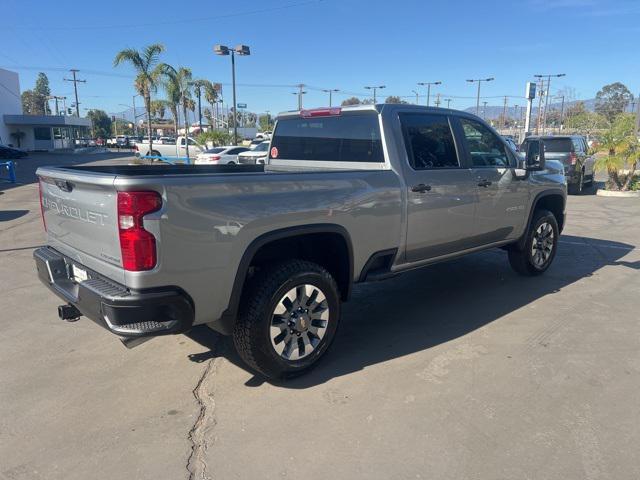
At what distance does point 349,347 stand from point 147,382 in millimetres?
1645

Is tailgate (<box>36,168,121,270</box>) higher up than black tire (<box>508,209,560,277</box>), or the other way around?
Answer: tailgate (<box>36,168,121,270</box>)

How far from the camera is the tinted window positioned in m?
15.3

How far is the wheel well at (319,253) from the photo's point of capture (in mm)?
3641

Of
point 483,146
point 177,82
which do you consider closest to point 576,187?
point 483,146

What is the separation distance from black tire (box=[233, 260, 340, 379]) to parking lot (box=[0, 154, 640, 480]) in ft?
0.61

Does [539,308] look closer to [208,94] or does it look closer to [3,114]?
[3,114]

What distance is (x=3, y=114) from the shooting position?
165 ft

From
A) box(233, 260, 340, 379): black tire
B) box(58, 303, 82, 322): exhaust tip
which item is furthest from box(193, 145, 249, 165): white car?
box(233, 260, 340, 379): black tire

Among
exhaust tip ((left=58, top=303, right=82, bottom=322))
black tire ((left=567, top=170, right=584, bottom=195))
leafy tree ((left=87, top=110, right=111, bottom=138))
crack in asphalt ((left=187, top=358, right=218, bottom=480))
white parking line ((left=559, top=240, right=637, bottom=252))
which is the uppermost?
leafy tree ((left=87, top=110, right=111, bottom=138))

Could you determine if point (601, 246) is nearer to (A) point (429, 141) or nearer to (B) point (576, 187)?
(A) point (429, 141)

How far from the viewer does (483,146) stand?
5262 mm

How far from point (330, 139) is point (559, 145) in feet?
42.8

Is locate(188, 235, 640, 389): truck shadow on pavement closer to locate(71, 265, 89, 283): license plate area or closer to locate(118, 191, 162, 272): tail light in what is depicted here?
locate(71, 265, 89, 283): license plate area

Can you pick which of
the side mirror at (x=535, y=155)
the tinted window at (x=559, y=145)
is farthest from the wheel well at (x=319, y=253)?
the tinted window at (x=559, y=145)
